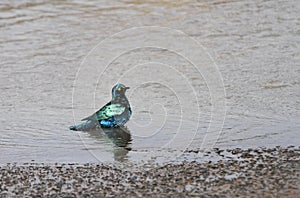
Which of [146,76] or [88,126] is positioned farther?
[146,76]

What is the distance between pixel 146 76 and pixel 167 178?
19.4 feet

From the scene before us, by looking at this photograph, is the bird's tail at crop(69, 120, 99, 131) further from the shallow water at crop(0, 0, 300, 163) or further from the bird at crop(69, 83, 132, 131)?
the shallow water at crop(0, 0, 300, 163)

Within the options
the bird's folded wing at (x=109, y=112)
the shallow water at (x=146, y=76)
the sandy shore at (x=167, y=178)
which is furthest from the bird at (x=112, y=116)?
the sandy shore at (x=167, y=178)

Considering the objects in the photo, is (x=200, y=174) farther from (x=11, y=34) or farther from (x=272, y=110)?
(x=11, y=34)

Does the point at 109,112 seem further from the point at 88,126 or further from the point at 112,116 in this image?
the point at 88,126

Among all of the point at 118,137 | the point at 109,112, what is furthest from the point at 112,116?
the point at 118,137

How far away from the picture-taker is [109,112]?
1009cm

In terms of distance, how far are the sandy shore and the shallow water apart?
0.61 metres

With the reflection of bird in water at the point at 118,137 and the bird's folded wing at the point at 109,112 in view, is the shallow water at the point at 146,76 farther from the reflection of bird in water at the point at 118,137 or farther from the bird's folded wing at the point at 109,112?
the bird's folded wing at the point at 109,112

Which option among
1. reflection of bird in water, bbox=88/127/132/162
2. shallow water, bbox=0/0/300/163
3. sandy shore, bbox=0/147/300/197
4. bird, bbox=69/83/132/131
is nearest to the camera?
sandy shore, bbox=0/147/300/197

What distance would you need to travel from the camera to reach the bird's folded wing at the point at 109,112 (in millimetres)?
10062

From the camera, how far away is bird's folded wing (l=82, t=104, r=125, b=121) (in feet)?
33.0

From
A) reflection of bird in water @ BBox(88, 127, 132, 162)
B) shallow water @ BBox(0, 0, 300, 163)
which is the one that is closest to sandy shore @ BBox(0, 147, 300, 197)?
shallow water @ BBox(0, 0, 300, 163)

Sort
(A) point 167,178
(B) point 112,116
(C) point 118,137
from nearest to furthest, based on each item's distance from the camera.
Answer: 1. (A) point 167,178
2. (C) point 118,137
3. (B) point 112,116
